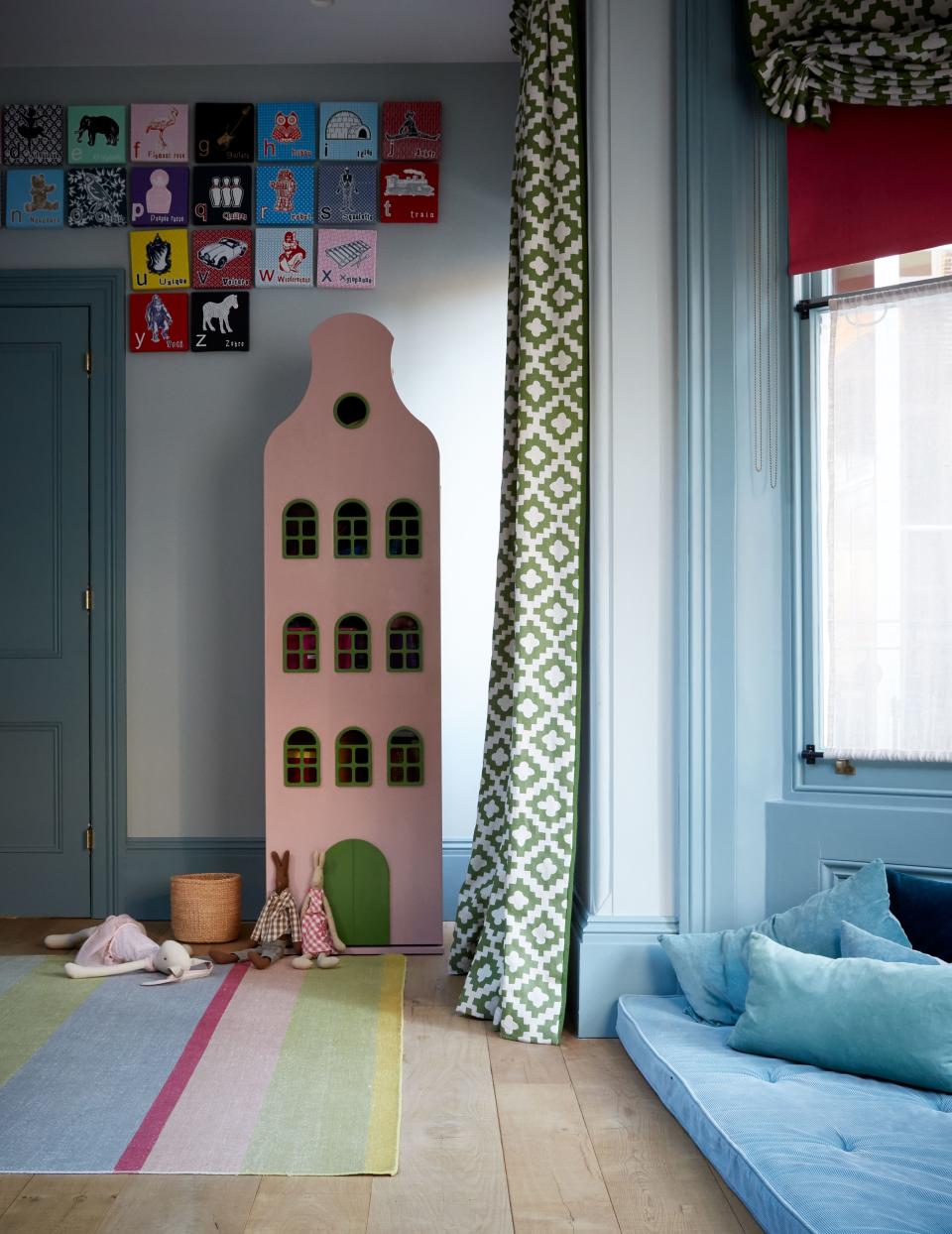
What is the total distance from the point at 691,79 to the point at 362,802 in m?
2.04

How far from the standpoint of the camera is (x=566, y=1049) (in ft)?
7.98

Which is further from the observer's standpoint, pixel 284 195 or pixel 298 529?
pixel 284 195

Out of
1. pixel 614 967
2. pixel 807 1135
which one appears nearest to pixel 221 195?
pixel 614 967

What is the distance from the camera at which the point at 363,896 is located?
321 cm

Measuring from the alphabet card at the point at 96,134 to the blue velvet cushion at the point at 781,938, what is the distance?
3044 mm

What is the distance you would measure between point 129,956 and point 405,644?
1138 millimetres

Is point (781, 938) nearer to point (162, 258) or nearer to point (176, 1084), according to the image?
point (176, 1084)

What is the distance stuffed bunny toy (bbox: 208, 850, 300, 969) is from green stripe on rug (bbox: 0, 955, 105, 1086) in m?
0.40

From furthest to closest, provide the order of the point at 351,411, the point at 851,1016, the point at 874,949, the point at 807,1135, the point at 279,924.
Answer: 1. the point at 351,411
2. the point at 279,924
3. the point at 874,949
4. the point at 851,1016
5. the point at 807,1135

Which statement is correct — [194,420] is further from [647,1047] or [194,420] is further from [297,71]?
[647,1047]

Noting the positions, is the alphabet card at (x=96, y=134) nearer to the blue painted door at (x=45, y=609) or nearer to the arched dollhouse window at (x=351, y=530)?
the blue painted door at (x=45, y=609)

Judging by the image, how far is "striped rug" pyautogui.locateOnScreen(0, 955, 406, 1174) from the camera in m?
1.89

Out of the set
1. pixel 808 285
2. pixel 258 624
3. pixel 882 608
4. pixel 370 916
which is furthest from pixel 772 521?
pixel 258 624

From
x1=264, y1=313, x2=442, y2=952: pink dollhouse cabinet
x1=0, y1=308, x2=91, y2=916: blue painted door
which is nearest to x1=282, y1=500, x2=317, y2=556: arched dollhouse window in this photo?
x1=264, y1=313, x2=442, y2=952: pink dollhouse cabinet
